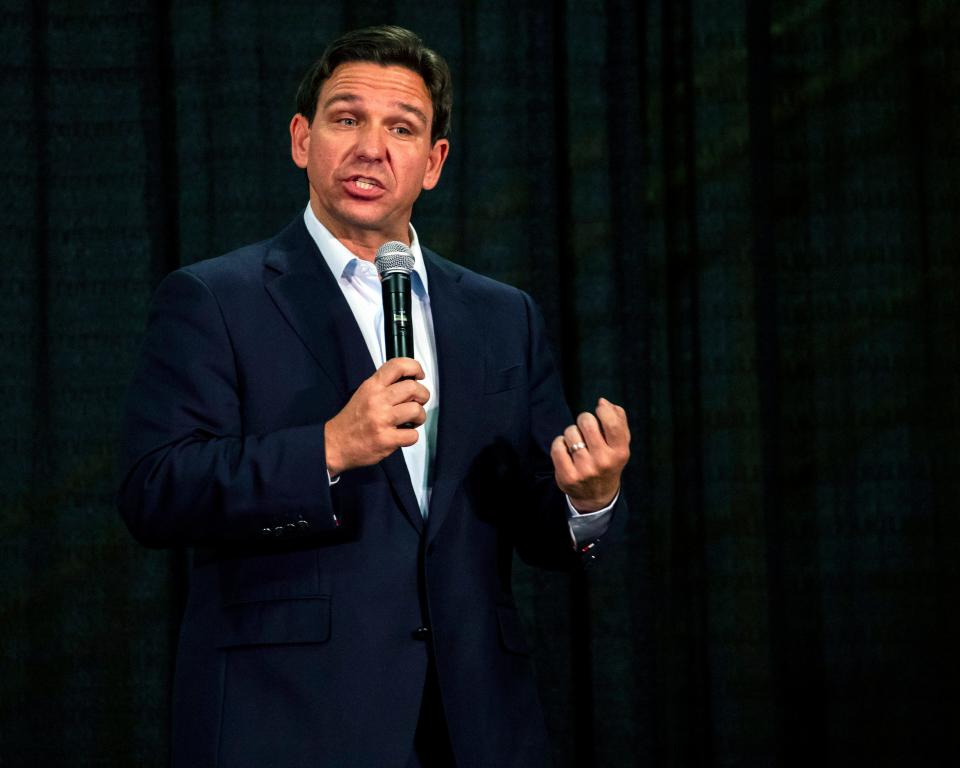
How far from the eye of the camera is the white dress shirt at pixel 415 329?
147 centimetres

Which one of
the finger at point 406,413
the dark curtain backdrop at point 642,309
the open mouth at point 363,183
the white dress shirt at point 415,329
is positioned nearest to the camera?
the finger at point 406,413

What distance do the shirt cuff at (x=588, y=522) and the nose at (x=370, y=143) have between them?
55cm

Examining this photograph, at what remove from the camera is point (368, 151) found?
5.16 feet

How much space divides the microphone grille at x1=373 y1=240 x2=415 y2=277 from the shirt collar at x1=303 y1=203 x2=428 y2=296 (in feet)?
0.34

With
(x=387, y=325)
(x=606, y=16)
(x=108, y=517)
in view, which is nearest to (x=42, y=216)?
(x=108, y=517)

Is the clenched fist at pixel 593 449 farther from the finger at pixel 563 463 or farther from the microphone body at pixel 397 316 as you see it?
the microphone body at pixel 397 316

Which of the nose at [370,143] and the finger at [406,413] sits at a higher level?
the nose at [370,143]

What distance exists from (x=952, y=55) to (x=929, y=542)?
50.8 inches

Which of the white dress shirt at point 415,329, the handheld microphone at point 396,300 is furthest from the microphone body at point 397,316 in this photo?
the white dress shirt at point 415,329

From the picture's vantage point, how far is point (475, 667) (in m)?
1.36

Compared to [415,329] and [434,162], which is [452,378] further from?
[434,162]

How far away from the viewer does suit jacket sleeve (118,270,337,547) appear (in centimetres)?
126

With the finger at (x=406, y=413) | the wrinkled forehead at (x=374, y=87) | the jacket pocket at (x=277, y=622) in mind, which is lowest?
the jacket pocket at (x=277, y=622)

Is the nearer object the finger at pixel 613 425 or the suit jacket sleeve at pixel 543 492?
the finger at pixel 613 425
